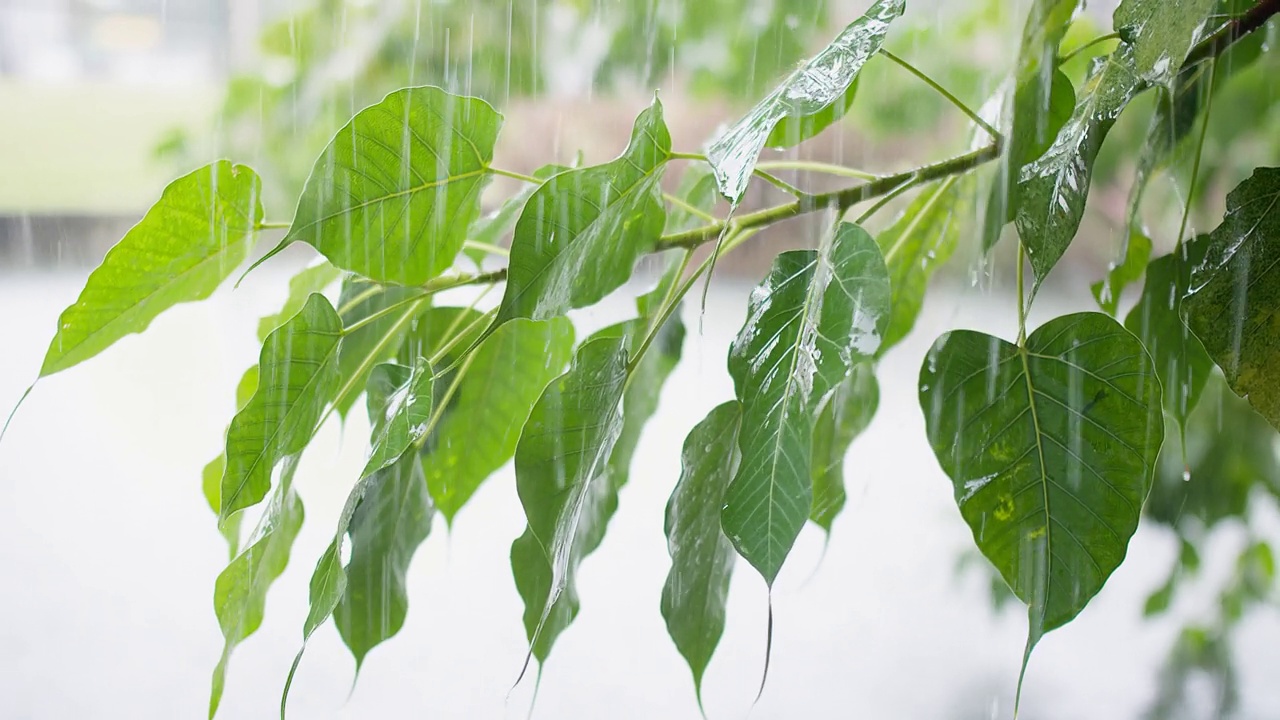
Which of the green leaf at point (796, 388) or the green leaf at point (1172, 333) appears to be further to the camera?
the green leaf at point (1172, 333)

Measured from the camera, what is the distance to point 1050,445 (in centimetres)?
24

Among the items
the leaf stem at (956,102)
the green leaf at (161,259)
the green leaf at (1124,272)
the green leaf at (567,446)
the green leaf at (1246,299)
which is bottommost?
the green leaf at (567,446)

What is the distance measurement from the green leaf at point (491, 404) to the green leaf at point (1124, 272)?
193 mm

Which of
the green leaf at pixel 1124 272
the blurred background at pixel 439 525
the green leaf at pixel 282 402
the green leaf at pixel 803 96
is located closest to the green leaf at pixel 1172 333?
the green leaf at pixel 1124 272

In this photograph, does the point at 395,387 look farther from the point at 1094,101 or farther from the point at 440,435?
the point at 1094,101

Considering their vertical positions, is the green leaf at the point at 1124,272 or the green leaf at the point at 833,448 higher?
the green leaf at the point at 1124,272

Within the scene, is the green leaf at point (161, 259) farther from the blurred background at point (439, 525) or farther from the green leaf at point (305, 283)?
the blurred background at point (439, 525)

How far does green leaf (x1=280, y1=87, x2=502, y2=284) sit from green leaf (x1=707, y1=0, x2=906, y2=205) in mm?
81

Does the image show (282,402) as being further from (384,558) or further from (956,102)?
(956,102)

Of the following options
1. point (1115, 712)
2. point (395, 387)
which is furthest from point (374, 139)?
point (1115, 712)

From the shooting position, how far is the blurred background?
85 centimetres

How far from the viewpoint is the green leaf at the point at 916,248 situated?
358mm

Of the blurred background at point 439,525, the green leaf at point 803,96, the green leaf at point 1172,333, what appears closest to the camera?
the green leaf at point 803,96

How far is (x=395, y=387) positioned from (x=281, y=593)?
72cm
